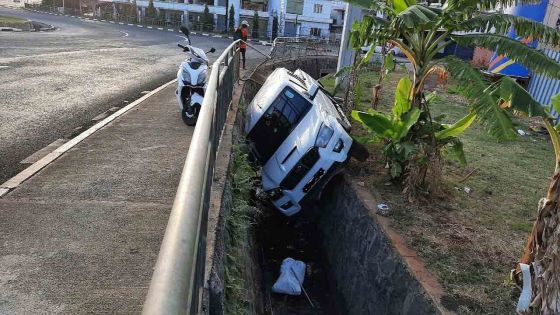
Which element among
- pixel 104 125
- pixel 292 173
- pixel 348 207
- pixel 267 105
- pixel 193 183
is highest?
→ pixel 193 183

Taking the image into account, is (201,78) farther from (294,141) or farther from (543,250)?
(543,250)

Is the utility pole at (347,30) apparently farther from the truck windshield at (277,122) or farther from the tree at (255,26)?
the tree at (255,26)

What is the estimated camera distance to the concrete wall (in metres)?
4.43

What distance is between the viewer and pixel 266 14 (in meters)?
46.8

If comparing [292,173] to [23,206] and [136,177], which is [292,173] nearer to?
[136,177]

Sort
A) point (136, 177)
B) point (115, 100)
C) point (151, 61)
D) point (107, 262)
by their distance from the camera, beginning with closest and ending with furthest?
point (107, 262)
point (136, 177)
point (115, 100)
point (151, 61)

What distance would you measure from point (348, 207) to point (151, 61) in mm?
11490

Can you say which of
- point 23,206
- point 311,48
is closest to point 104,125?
point 23,206

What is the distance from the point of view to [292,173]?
666 centimetres

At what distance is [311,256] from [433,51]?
12.4ft

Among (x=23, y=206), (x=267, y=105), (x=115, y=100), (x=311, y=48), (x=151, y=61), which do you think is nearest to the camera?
(x=23, y=206)

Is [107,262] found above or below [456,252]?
above

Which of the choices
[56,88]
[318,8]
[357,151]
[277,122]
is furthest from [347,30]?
[318,8]

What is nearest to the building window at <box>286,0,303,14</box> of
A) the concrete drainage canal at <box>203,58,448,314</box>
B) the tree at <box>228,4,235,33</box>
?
the tree at <box>228,4,235,33</box>
